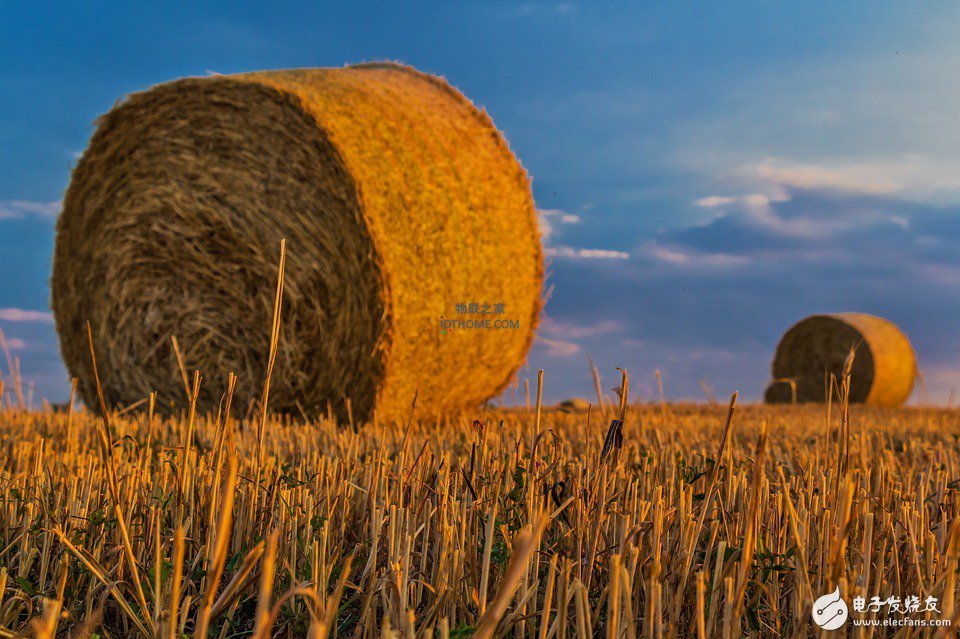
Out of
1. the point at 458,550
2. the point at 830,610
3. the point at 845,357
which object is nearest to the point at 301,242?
the point at 458,550

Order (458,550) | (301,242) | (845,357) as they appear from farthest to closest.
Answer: (845,357) < (301,242) < (458,550)

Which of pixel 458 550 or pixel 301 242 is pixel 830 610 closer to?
pixel 458 550

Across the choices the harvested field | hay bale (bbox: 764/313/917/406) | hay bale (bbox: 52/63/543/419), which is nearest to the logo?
the harvested field

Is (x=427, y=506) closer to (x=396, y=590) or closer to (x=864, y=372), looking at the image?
(x=396, y=590)

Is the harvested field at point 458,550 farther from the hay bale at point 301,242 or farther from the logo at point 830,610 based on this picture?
the hay bale at point 301,242

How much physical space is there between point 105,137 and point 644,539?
5.66 metres

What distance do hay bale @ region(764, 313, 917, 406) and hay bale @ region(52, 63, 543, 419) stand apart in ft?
23.3

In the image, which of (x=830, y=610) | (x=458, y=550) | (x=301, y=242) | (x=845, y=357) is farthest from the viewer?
(x=845, y=357)

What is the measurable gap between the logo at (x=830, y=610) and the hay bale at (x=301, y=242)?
151 inches

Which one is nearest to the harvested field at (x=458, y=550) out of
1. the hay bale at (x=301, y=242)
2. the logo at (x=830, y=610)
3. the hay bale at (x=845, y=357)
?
the logo at (x=830, y=610)

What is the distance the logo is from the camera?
1.40 metres

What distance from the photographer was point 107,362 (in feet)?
20.6

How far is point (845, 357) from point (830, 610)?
11155 mm

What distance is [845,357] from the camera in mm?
11570
